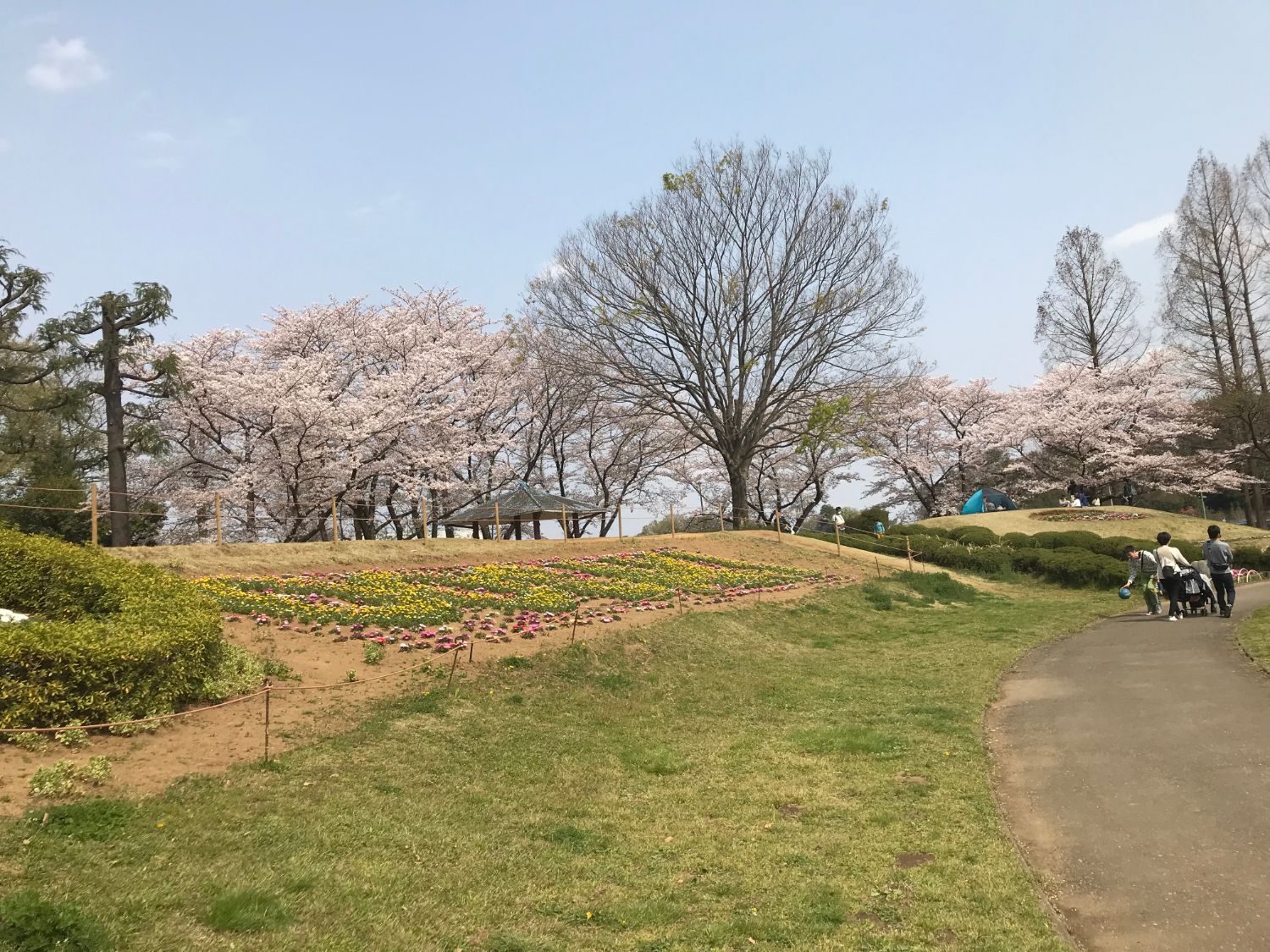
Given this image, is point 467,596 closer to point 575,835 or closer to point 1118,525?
point 575,835

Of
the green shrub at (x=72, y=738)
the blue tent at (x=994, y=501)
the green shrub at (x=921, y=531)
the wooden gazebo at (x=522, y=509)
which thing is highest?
the wooden gazebo at (x=522, y=509)

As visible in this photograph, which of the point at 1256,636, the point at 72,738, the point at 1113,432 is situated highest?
the point at 1113,432

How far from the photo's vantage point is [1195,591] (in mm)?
13477

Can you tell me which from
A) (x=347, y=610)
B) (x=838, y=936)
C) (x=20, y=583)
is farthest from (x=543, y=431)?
(x=838, y=936)

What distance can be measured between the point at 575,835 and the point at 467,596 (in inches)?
297

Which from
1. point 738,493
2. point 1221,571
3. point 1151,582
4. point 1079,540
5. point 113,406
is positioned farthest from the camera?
point 738,493

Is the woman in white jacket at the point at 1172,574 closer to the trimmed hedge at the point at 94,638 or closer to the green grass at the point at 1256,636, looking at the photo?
the green grass at the point at 1256,636

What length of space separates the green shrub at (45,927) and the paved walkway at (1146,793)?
4536 millimetres

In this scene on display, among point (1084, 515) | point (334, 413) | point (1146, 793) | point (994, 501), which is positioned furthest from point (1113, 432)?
point (1146, 793)

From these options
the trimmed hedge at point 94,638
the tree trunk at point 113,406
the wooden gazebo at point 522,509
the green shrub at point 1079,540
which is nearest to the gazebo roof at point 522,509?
the wooden gazebo at point 522,509

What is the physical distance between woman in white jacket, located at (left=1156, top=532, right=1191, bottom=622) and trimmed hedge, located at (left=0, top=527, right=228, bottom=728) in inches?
545

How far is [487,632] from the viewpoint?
10.6 m

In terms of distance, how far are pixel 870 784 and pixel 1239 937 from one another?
2.84 meters

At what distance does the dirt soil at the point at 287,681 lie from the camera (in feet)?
18.4
